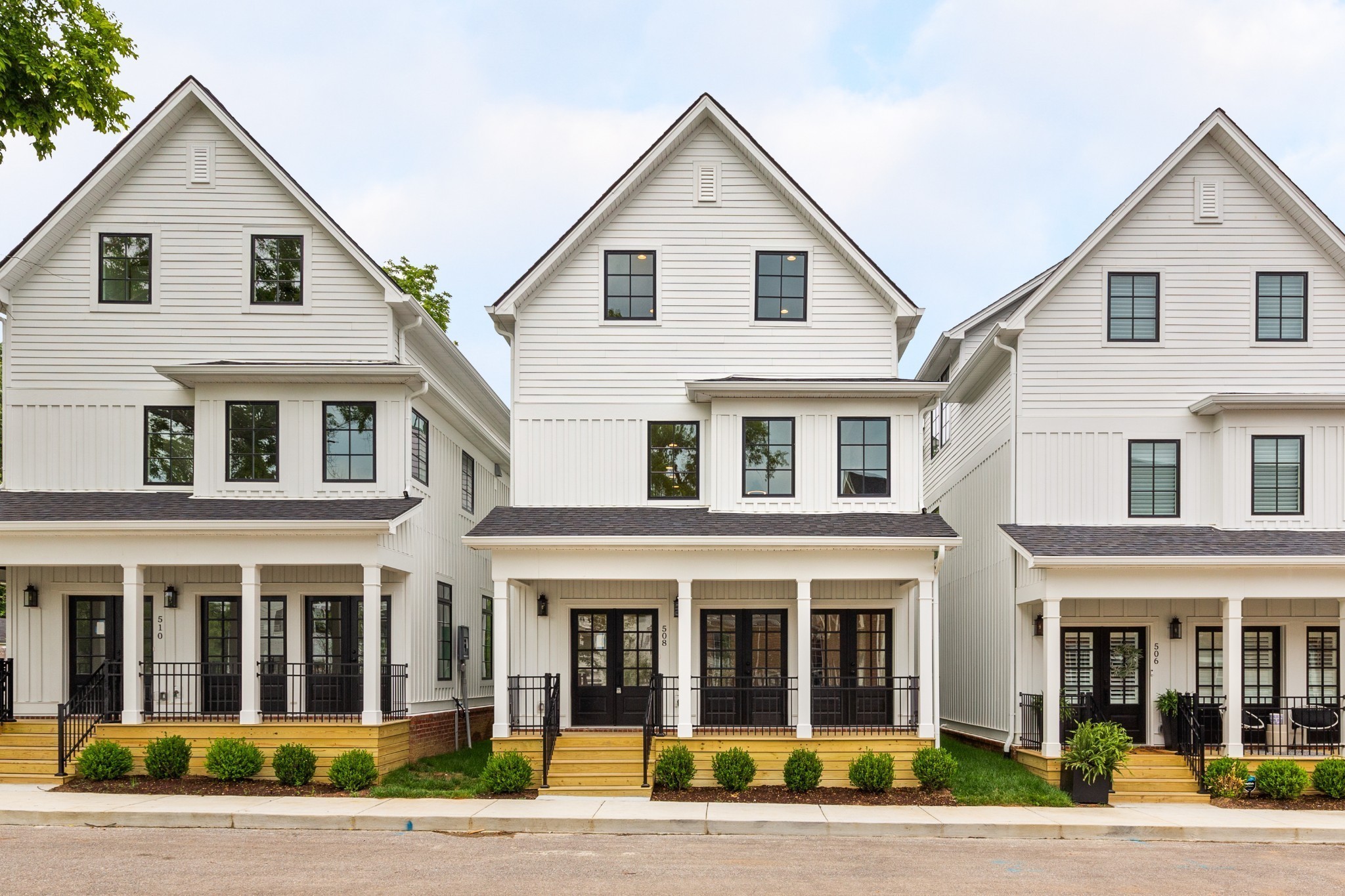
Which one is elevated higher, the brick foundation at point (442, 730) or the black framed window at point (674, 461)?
the black framed window at point (674, 461)

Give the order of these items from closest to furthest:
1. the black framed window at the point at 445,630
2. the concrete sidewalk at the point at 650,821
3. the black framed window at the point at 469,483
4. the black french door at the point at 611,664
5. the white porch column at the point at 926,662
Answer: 1. the concrete sidewalk at the point at 650,821
2. the white porch column at the point at 926,662
3. the black french door at the point at 611,664
4. the black framed window at the point at 445,630
5. the black framed window at the point at 469,483

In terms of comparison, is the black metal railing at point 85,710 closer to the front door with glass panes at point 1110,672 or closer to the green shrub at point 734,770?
the green shrub at point 734,770

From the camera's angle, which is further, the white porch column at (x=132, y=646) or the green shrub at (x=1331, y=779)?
the white porch column at (x=132, y=646)

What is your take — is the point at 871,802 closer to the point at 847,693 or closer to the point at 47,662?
the point at 847,693

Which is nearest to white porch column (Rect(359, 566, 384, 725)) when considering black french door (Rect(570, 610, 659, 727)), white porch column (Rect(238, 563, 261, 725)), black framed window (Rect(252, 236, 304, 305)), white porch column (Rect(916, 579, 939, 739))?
white porch column (Rect(238, 563, 261, 725))

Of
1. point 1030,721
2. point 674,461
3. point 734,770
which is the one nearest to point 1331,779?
point 1030,721

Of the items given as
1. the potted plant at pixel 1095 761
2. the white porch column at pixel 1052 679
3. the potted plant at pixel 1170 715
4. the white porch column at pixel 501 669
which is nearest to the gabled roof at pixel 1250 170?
the white porch column at pixel 1052 679

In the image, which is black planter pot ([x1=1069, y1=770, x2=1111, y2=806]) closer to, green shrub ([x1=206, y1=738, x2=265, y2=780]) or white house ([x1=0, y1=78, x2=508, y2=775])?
white house ([x1=0, y1=78, x2=508, y2=775])

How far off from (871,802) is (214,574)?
11.3 m

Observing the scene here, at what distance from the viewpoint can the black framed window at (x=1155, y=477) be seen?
20891 mm

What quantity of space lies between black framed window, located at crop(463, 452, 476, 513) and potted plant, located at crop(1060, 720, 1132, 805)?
1315 centimetres

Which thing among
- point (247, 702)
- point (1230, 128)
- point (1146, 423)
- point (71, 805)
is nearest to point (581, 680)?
point (247, 702)

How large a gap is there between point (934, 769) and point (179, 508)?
12.1 meters

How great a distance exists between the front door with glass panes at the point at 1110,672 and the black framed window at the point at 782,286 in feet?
23.4
